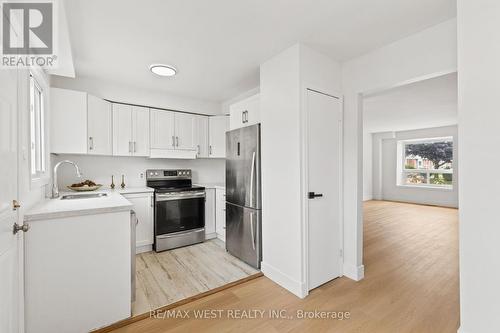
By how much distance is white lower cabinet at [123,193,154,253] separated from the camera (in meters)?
3.16

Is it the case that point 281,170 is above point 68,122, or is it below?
below

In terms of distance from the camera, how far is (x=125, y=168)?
361 cm

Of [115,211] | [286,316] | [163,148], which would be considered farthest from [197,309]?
→ [163,148]

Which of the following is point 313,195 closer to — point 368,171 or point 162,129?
point 162,129

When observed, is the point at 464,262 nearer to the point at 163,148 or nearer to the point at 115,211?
the point at 115,211

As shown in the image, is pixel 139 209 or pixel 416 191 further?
pixel 416 191

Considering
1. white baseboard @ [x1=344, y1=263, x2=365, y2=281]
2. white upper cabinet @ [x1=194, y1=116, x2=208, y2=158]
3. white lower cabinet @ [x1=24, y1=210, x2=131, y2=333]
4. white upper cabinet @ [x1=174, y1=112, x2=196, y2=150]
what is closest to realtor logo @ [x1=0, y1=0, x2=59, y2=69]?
white lower cabinet @ [x1=24, y1=210, x2=131, y2=333]

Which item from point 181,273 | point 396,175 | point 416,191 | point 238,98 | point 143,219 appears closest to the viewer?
point 181,273

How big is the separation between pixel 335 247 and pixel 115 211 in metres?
2.26

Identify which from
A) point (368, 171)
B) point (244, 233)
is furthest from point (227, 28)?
point (368, 171)

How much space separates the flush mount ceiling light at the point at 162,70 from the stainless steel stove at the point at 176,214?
1621 mm

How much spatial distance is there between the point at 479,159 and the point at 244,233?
7.59ft

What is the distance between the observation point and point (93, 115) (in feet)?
9.92

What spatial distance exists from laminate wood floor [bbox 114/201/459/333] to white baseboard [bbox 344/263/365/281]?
0.06m
